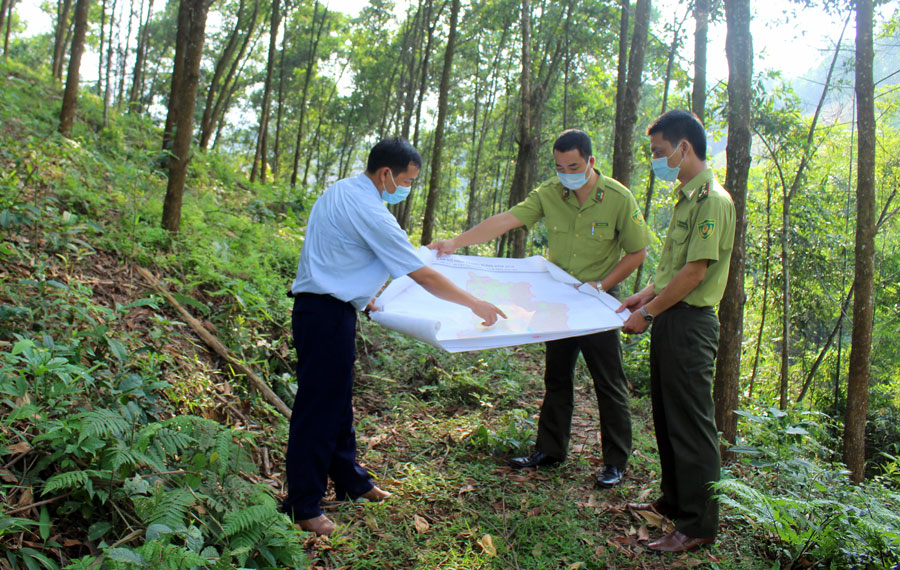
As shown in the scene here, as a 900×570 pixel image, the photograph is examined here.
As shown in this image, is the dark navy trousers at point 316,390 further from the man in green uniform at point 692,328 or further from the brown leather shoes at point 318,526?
the man in green uniform at point 692,328

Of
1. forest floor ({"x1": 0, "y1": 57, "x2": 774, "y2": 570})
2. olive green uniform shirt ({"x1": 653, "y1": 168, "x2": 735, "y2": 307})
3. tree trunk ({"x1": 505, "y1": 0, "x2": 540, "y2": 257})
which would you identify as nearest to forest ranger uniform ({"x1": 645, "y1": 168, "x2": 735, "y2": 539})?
olive green uniform shirt ({"x1": 653, "y1": 168, "x2": 735, "y2": 307})

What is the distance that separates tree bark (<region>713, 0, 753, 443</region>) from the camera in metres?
4.23

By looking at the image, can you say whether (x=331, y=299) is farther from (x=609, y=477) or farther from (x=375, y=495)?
(x=609, y=477)

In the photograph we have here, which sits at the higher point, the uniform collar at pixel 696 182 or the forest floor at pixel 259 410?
the uniform collar at pixel 696 182

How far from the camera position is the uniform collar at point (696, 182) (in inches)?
116

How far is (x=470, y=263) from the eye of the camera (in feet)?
13.0

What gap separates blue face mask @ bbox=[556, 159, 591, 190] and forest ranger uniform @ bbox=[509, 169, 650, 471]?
0.10 metres

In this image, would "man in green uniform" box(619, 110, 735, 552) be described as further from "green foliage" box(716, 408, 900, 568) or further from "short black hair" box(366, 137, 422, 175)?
"short black hair" box(366, 137, 422, 175)

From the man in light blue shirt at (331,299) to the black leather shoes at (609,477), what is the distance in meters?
1.60

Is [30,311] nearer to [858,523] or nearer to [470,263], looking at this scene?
[470,263]

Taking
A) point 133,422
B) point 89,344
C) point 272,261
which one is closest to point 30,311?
point 89,344

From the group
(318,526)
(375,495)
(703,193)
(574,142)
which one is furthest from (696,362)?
(318,526)

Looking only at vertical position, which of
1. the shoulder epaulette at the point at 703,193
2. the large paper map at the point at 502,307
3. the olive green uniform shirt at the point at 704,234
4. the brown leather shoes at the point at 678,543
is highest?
the shoulder epaulette at the point at 703,193

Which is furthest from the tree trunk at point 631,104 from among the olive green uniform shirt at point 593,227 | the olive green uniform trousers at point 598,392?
the olive green uniform trousers at point 598,392
